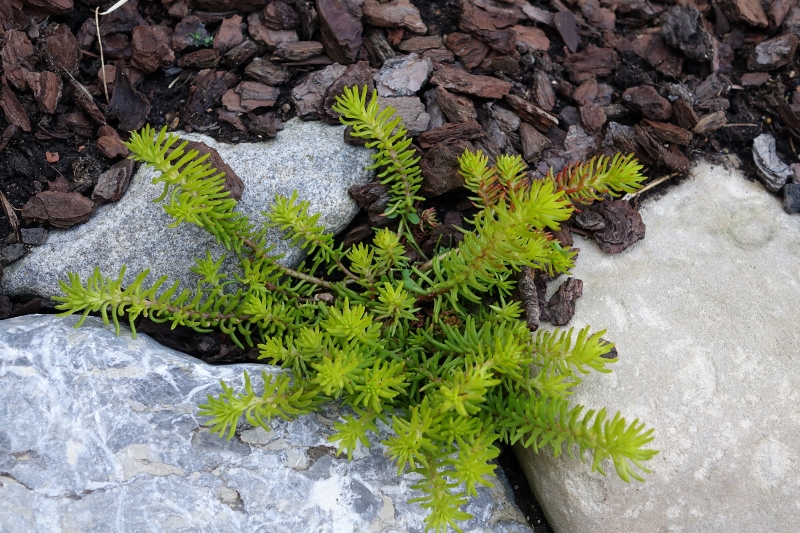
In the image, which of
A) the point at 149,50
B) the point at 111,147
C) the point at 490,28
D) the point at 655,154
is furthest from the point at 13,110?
the point at 655,154

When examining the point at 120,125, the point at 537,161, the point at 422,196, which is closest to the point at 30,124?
the point at 120,125

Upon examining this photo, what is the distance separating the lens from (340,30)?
412cm

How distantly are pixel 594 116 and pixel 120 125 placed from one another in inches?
109

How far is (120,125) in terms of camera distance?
13.0ft

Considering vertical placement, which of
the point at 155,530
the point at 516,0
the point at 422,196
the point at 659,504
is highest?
the point at 516,0

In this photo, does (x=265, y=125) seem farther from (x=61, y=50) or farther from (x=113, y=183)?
(x=61, y=50)

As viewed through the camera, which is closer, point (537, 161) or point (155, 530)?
point (155, 530)

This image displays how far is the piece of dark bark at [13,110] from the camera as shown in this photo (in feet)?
12.6

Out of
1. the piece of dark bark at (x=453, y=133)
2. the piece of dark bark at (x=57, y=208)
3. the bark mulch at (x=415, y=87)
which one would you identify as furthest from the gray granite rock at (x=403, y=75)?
the piece of dark bark at (x=57, y=208)

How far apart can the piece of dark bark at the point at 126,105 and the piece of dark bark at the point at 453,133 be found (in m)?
1.65

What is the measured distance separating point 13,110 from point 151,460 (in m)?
2.22

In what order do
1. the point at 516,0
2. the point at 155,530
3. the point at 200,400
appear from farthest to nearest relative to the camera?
the point at 516,0 < the point at 200,400 < the point at 155,530

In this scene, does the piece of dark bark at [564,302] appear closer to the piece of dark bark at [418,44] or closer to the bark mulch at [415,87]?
the bark mulch at [415,87]

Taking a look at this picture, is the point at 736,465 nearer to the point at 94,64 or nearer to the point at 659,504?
the point at 659,504
